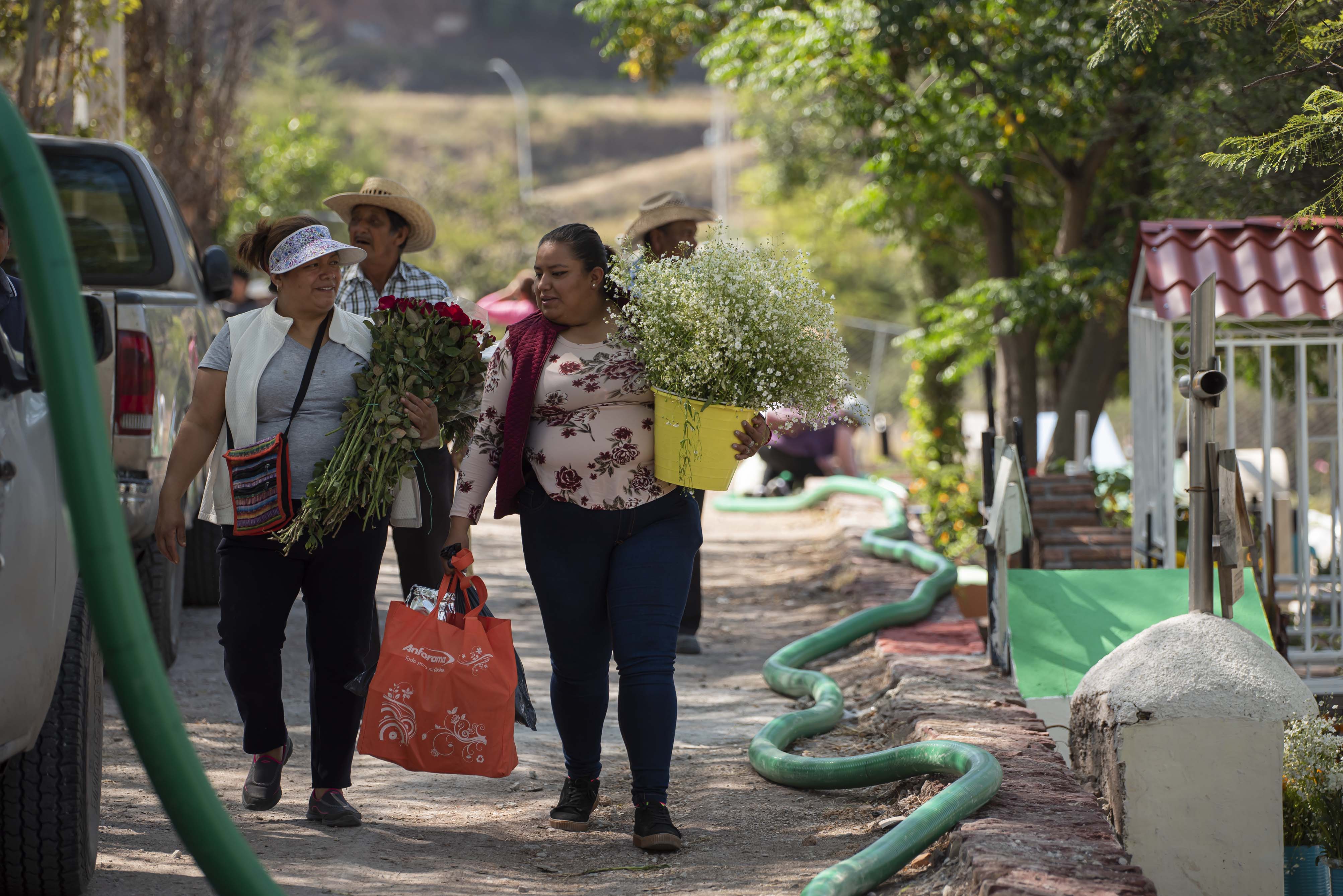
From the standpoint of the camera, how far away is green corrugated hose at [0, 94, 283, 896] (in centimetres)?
245

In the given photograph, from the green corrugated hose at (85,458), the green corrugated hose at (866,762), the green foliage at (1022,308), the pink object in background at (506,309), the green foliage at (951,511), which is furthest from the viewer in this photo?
the green foliage at (951,511)

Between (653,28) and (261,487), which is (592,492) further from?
(653,28)

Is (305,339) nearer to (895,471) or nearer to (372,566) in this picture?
(372,566)

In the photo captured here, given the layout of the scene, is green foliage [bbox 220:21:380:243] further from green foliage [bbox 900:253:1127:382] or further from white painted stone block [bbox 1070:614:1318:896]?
white painted stone block [bbox 1070:614:1318:896]

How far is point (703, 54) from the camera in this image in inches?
440

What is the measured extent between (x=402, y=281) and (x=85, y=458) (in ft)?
8.94

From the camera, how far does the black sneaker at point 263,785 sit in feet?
14.0

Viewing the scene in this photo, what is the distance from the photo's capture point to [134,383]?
199 inches

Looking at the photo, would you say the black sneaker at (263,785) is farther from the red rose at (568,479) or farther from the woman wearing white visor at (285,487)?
the red rose at (568,479)

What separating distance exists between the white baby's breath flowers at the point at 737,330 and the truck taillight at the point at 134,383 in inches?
79.9

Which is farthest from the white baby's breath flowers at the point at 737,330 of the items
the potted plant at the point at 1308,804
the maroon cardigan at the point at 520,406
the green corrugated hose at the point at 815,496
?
the green corrugated hose at the point at 815,496

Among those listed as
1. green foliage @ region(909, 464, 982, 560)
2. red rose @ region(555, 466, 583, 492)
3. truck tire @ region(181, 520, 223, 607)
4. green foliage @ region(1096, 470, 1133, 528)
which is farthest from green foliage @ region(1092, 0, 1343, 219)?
green foliage @ region(909, 464, 982, 560)

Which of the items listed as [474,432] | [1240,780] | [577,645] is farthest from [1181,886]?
[474,432]

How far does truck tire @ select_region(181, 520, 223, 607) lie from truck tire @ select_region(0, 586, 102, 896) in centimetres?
385
